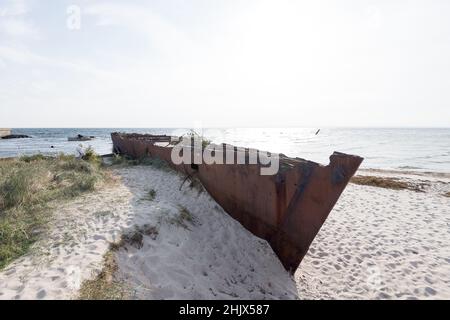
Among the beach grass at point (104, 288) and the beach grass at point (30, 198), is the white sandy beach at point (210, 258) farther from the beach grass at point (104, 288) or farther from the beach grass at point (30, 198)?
the beach grass at point (30, 198)

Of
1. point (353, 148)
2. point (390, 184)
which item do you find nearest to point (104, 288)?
point (390, 184)

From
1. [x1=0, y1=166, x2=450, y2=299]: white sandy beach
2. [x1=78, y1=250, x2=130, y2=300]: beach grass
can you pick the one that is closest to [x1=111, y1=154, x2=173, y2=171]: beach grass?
[x1=0, y1=166, x2=450, y2=299]: white sandy beach

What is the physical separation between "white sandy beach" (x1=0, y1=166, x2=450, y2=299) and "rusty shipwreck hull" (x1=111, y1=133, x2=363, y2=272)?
24 centimetres

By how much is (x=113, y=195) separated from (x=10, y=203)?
1.62 m

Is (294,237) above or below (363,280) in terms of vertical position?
above

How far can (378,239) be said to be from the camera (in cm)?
516

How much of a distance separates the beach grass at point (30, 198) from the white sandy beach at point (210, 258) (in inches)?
8.9

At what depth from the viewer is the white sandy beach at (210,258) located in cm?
302

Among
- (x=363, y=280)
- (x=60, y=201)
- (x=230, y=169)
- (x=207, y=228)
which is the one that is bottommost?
(x=363, y=280)

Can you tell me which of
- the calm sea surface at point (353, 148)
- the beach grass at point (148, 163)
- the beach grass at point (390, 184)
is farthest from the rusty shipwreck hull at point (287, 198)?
the calm sea surface at point (353, 148)

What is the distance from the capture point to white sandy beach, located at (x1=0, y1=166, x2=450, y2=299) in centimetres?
302
